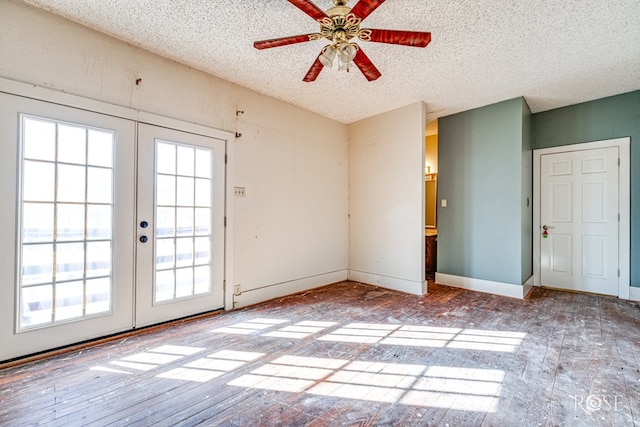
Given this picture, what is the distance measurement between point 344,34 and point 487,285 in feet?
12.8

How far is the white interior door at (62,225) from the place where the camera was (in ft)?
7.06

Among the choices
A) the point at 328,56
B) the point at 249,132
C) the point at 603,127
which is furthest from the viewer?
the point at 603,127

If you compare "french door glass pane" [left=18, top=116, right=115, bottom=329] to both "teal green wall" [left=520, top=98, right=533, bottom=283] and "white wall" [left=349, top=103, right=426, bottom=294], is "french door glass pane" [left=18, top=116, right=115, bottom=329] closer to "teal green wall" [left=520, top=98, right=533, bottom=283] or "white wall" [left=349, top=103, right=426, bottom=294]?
"white wall" [left=349, top=103, right=426, bottom=294]

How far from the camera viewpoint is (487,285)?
4168 mm

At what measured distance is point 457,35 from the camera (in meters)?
2.58

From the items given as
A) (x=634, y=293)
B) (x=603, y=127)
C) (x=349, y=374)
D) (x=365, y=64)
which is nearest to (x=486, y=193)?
(x=603, y=127)

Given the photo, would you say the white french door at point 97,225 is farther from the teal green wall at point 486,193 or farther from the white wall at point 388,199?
the teal green wall at point 486,193

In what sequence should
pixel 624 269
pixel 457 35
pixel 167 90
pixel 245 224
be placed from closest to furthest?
1. pixel 457 35
2. pixel 167 90
3. pixel 245 224
4. pixel 624 269

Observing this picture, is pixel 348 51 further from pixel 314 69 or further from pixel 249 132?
pixel 249 132

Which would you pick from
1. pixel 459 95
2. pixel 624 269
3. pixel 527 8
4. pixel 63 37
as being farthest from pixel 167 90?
pixel 624 269

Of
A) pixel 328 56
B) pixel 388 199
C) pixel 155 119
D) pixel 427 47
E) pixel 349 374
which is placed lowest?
pixel 349 374

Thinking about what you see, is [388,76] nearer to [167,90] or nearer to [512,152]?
[512,152]

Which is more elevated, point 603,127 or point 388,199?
point 603,127

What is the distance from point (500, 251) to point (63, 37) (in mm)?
5403
